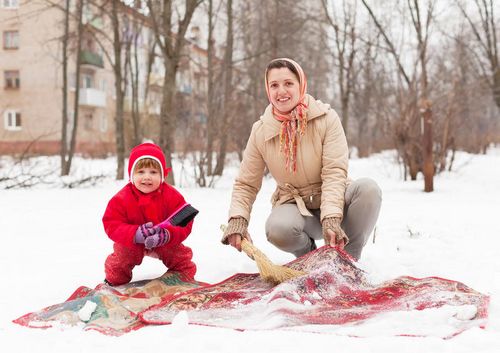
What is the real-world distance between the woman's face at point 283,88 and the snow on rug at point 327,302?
0.80 m

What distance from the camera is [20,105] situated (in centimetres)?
2270

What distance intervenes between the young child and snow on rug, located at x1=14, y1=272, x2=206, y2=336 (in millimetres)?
198

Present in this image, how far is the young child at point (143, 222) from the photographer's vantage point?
2699mm

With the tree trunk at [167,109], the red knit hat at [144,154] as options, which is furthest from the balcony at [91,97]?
the red knit hat at [144,154]

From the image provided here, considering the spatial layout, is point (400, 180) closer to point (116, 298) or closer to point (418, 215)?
point (418, 215)

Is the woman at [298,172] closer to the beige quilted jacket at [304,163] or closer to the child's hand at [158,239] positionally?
the beige quilted jacket at [304,163]

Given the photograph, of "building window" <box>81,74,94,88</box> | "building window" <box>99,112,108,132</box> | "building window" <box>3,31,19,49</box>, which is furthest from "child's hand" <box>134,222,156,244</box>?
"building window" <box>99,112,108,132</box>

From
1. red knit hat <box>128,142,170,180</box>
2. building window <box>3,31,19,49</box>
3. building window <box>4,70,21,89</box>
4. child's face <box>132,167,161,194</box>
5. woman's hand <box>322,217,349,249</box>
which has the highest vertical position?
building window <box>3,31,19,49</box>

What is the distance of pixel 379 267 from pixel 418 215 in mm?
2219

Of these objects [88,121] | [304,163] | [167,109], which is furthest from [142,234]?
[88,121]

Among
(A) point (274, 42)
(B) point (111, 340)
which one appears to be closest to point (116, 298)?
(B) point (111, 340)

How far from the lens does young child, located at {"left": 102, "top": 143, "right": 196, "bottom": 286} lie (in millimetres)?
2699

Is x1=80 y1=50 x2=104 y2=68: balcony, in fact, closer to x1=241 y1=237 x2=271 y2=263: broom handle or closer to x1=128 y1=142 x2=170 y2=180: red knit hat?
x1=128 y1=142 x2=170 y2=180: red knit hat

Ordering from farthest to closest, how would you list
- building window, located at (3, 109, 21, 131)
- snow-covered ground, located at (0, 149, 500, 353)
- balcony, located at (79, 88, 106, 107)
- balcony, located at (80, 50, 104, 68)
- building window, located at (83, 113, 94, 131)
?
building window, located at (83, 113, 94, 131) < balcony, located at (79, 88, 106, 107) < balcony, located at (80, 50, 104, 68) < building window, located at (3, 109, 21, 131) < snow-covered ground, located at (0, 149, 500, 353)
